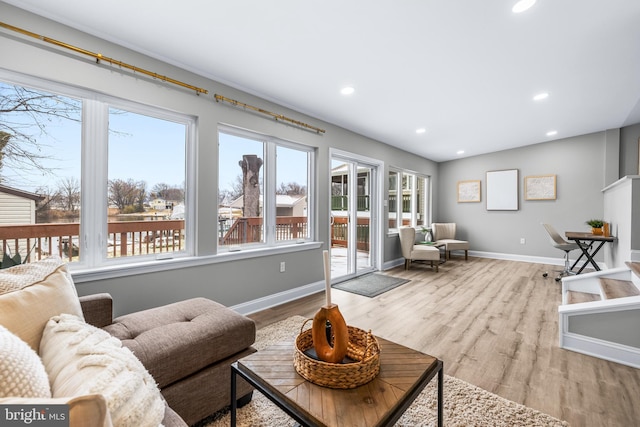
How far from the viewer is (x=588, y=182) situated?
5379 millimetres

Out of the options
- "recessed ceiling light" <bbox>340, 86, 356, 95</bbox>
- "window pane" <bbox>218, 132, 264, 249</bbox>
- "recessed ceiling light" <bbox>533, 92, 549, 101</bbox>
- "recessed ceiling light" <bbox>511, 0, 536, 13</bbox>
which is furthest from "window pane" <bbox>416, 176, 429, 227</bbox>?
"recessed ceiling light" <bbox>511, 0, 536, 13</bbox>

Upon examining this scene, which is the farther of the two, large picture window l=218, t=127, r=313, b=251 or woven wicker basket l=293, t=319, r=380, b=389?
large picture window l=218, t=127, r=313, b=251

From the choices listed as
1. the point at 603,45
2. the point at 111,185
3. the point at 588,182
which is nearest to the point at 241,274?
the point at 111,185

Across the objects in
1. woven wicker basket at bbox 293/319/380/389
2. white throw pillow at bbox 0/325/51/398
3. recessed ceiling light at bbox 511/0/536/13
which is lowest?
woven wicker basket at bbox 293/319/380/389

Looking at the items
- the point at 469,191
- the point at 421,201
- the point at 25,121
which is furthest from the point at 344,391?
the point at 469,191

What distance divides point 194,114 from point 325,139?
1.85m

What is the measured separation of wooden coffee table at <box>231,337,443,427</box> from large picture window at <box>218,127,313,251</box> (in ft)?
6.38

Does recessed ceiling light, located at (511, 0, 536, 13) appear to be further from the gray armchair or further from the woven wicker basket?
the gray armchair

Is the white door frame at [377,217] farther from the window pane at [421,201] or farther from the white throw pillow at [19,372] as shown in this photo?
the white throw pillow at [19,372]

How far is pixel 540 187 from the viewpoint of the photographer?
588 cm

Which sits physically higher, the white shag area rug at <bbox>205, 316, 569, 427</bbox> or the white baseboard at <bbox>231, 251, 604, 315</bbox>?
the white baseboard at <bbox>231, 251, 604, 315</bbox>

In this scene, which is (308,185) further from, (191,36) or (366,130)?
(191,36)

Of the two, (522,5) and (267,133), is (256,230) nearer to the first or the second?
(267,133)

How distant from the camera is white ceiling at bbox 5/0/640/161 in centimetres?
191
